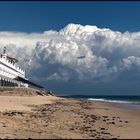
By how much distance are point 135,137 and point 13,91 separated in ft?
189

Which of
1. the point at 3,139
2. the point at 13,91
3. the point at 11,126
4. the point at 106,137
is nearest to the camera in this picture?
the point at 3,139

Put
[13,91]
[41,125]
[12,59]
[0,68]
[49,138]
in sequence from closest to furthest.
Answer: [49,138] < [41,125] < [13,91] < [0,68] < [12,59]

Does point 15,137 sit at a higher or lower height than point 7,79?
lower

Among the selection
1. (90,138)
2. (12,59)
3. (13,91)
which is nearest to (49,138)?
(90,138)

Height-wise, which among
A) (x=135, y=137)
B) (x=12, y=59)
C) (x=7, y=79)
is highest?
(x=12, y=59)

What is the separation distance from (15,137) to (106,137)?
4.52m

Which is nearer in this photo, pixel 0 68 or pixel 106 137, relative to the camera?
pixel 106 137

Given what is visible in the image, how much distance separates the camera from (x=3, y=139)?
15.8 meters

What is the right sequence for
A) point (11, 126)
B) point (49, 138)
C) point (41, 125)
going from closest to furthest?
point (49, 138)
point (11, 126)
point (41, 125)

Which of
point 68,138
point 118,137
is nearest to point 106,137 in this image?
point 118,137

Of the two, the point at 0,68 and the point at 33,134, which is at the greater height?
the point at 0,68

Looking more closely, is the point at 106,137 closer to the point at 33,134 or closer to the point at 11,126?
the point at 33,134

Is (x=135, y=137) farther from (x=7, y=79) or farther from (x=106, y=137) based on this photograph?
(x=7, y=79)

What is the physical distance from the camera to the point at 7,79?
3802 inches
